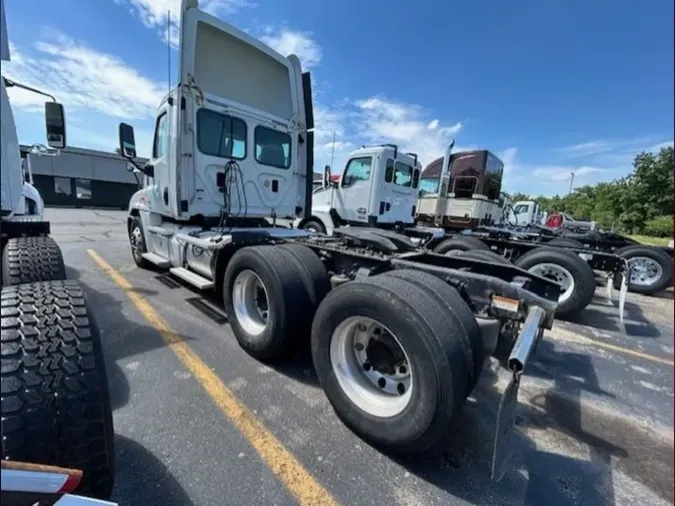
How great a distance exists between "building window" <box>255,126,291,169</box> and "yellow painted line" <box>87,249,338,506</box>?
10.0ft

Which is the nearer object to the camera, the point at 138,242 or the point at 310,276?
the point at 310,276

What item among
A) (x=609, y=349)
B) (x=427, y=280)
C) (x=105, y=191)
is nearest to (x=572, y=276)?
(x=609, y=349)

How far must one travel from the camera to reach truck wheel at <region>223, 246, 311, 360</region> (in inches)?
122

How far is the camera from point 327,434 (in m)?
2.41

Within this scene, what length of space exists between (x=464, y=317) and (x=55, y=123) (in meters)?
3.83

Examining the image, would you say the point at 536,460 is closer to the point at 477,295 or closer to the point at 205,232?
the point at 477,295

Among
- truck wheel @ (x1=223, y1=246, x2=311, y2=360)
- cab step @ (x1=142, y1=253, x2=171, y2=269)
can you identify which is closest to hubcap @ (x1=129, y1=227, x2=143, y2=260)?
cab step @ (x1=142, y1=253, x2=171, y2=269)

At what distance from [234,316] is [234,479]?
187 cm

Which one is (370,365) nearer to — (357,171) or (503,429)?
(503,429)

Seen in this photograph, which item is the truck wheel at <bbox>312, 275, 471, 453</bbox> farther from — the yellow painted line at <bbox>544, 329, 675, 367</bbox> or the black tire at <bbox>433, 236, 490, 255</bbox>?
the black tire at <bbox>433, 236, 490, 255</bbox>

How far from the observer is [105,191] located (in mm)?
28266

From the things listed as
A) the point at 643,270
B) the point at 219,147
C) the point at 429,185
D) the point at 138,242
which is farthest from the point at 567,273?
the point at 429,185

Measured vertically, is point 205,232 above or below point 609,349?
above

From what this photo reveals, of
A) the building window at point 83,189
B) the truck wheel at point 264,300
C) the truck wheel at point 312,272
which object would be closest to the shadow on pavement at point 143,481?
the truck wheel at point 264,300
